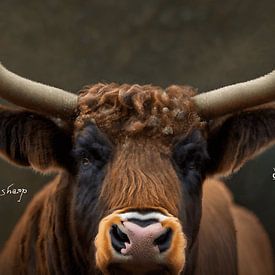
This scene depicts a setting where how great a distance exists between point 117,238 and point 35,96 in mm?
911

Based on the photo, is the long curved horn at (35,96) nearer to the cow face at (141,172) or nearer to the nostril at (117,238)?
the cow face at (141,172)

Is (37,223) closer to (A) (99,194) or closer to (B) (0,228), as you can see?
(A) (99,194)

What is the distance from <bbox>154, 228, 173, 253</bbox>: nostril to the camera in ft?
11.5

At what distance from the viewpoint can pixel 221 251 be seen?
4.96 metres

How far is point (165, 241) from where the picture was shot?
139 inches

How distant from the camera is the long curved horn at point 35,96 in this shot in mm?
3975

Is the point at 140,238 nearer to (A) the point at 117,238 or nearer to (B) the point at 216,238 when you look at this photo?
(A) the point at 117,238

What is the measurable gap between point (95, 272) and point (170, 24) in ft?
11.5

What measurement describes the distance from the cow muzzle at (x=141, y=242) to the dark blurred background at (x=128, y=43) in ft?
11.6

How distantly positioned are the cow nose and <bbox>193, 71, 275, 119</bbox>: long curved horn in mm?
889

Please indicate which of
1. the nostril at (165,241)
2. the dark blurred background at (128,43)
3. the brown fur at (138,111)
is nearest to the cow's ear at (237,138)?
the brown fur at (138,111)

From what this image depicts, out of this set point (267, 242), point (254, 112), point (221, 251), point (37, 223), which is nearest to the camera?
point (254, 112)

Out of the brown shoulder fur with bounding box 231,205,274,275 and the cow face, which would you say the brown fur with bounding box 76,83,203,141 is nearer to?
the cow face

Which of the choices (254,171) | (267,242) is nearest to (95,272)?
(267,242)
